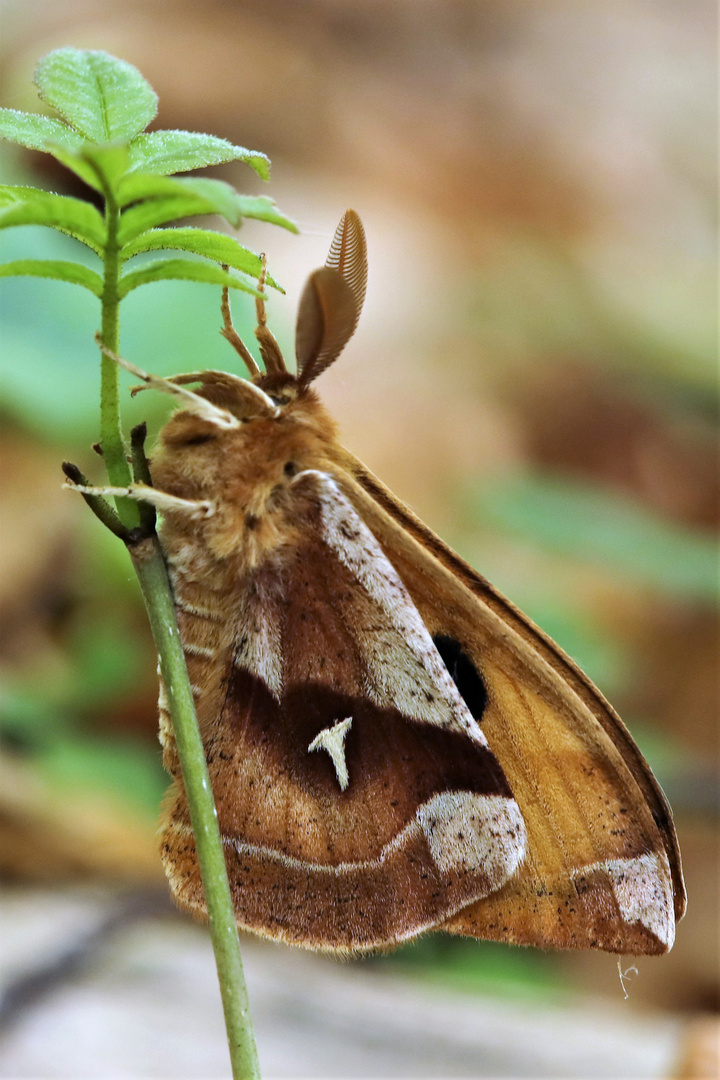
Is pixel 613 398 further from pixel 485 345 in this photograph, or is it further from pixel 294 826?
pixel 294 826

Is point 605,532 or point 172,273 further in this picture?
point 605,532

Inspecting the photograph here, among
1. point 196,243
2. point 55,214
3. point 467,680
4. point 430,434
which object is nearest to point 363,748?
point 467,680

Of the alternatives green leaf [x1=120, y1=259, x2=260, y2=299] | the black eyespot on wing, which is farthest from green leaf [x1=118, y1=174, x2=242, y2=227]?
the black eyespot on wing

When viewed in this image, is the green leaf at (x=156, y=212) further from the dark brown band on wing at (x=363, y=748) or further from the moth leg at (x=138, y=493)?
the dark brown band on wing at (x=363, y=748)

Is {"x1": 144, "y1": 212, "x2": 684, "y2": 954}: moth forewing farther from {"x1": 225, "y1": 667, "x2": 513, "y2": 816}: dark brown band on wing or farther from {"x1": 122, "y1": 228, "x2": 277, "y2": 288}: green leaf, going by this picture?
{"x1": 122, "y1": 228, "x2": 277, "y2": 288}: green leaf

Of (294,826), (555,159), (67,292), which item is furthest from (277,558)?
(555,159)

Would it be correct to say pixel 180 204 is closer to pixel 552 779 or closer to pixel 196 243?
pixel 196 243
